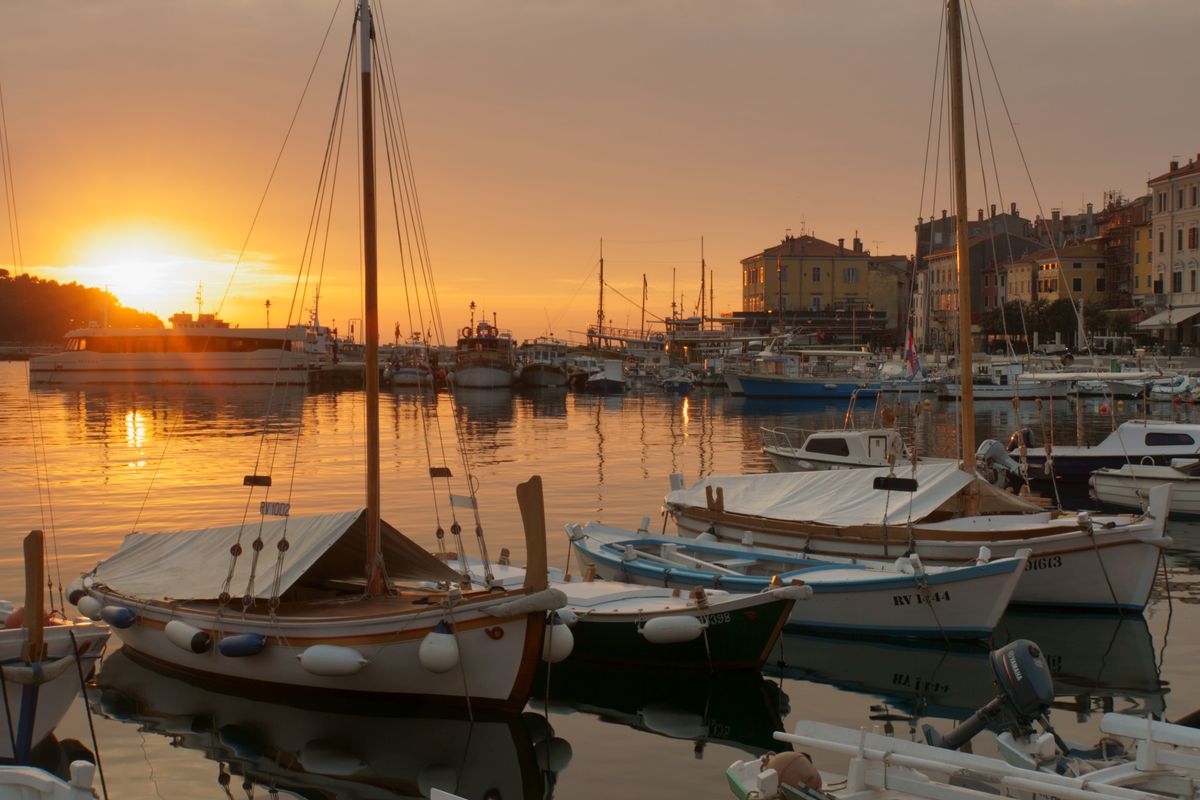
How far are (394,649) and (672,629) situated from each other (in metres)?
3.54

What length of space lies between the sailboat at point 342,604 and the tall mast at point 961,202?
10907 millimetres

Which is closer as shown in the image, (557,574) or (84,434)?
(557,574)

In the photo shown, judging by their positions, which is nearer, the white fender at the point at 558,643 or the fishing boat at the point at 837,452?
the white fender at the point at 558,643

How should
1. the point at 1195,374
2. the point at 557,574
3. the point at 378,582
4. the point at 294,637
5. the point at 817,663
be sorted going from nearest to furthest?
the point at 294,637
the point at 378,582
the point at 817,663
the point at 557,574
the point at 1195,374

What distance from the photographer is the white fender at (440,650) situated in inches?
517

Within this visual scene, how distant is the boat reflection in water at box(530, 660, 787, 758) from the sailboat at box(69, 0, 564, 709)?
1.41 meters

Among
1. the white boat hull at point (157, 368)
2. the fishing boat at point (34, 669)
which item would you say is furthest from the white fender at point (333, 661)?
the white boat hull at point (157, 368)

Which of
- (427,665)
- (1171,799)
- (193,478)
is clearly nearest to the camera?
(1171,799)

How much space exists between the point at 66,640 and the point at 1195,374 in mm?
82730

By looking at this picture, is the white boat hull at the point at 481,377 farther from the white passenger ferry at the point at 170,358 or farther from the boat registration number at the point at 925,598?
the boat registration number at the point at 925,598

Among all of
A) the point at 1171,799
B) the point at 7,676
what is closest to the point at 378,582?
the point at 7,676

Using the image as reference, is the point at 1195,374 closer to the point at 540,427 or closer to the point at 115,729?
the point at 540,427

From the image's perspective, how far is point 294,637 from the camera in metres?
14.1

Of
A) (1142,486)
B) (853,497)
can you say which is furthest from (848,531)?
(1142,486)
